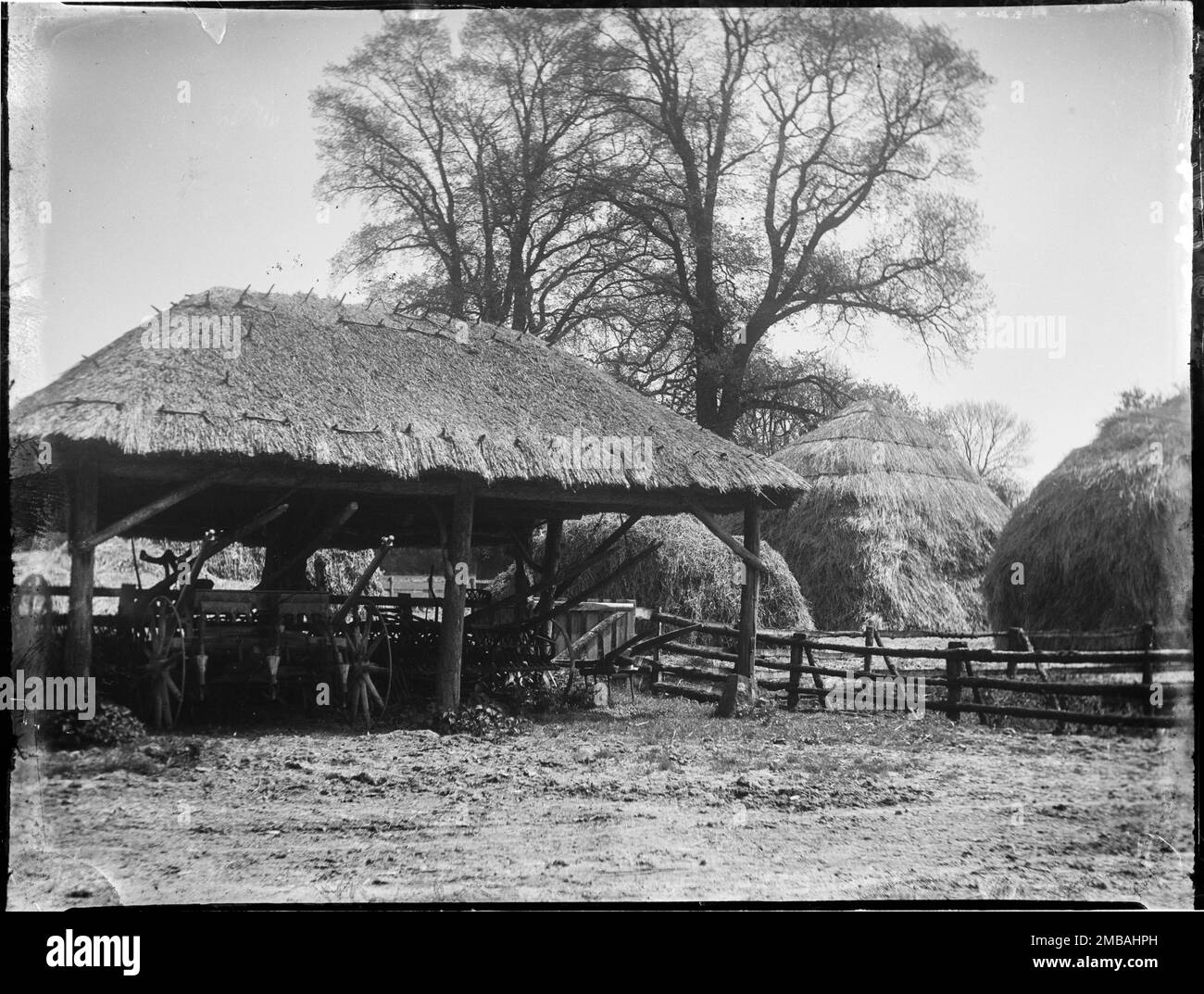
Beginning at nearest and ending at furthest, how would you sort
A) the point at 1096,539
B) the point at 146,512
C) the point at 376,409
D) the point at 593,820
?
the point at 593,820
the point at 146,512
the point at 376,409
the point at 1096,539

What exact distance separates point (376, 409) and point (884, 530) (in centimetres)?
1286

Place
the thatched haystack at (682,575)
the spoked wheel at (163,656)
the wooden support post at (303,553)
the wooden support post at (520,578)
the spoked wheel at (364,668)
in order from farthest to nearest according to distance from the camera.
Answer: the thatched haystack at (682,575) < the wooden support post at (520,578) < the wooden support post at (303,553) < the spoked wheel at (364,668) < the spoked wheel at (163,656)

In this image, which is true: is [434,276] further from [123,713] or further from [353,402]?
[123,713]

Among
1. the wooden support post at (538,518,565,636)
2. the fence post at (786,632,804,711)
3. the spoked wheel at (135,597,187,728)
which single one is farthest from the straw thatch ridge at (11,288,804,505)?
the wooden support post at (538,518,565,636)

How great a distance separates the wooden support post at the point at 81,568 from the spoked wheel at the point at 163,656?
64 cm

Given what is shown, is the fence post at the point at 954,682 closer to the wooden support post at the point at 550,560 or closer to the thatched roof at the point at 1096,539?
the thatched roof at the point at 1096,539

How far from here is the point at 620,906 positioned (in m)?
5.96

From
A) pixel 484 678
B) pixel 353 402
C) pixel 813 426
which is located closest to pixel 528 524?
pixel 484 678

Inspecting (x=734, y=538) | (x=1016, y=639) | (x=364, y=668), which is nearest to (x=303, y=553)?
(x=364, y=668)

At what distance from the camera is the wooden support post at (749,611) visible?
1231 centimetres

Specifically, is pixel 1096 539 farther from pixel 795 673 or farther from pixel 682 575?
pixel 682 575

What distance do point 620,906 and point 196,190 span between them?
9121 millimetres

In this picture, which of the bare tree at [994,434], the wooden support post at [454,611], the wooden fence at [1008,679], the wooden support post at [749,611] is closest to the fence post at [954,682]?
the wooden fence at [1008,679]

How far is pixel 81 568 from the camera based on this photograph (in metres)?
8.97
